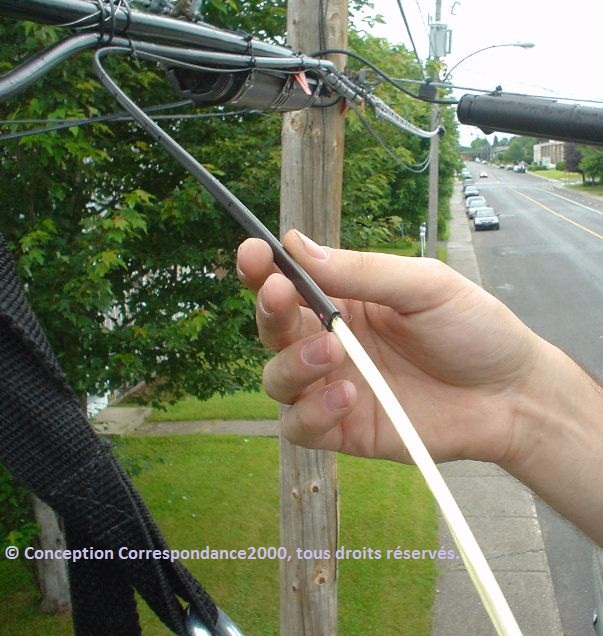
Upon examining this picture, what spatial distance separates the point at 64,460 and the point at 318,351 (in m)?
0.62

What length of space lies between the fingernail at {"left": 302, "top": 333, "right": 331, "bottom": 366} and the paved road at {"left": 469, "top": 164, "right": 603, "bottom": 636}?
1015 millimetres

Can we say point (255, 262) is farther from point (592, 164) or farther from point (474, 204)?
point (592, 164)

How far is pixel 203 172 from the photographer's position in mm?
909

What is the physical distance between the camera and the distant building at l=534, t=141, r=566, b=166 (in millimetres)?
64312

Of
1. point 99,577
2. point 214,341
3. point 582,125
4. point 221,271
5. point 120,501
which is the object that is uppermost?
point 582,125

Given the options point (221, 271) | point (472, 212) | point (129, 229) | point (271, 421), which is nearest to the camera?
point (129, 229)

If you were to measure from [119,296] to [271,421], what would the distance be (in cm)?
597

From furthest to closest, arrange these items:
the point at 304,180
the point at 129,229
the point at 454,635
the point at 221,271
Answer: the point at 454,635 → the point at 221,271 → the point at 129,229 → the point at 304,180

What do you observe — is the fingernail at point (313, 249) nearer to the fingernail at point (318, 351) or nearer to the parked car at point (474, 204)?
the fingernail at point (318, 351)

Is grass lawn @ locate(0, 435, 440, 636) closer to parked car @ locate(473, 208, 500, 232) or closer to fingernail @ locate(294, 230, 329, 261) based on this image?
fingernail @ locate(294, 230, 329, 261)

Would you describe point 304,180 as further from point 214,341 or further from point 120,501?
point 120,501

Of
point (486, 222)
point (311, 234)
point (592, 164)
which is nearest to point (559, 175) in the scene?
point (592, 164)

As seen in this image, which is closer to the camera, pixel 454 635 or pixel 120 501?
pixel 120 501

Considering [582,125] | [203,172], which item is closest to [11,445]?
[203,172]
